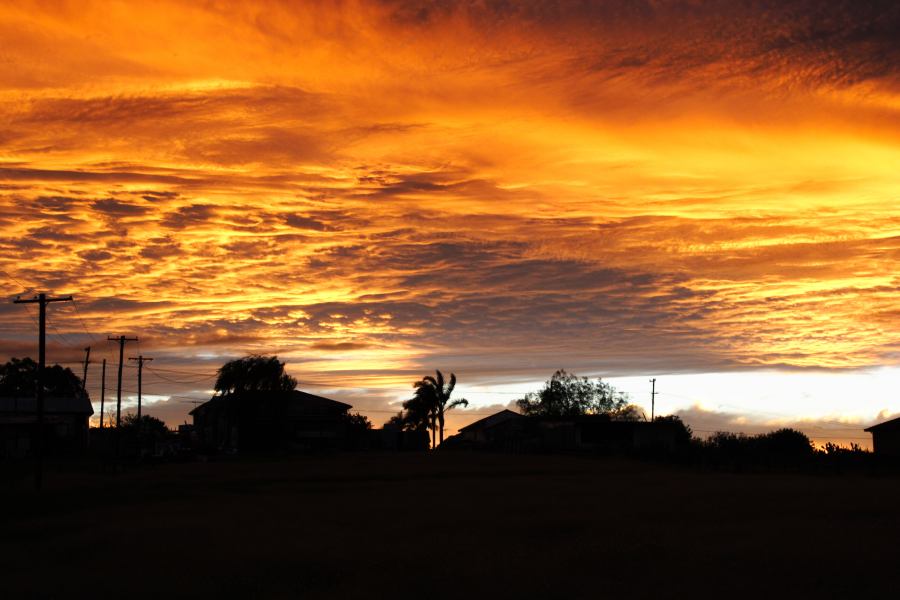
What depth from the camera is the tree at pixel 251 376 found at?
106 meters

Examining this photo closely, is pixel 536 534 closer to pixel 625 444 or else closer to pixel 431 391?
pixel 625 444

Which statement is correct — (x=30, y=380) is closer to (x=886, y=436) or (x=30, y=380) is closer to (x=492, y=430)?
(x=492, y=430)

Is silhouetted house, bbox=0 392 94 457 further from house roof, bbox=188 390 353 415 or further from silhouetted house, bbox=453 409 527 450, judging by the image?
silhouetted house, bbox=453 409 527 450

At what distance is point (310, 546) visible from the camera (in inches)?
834

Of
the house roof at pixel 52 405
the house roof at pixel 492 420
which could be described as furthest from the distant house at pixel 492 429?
the house roof at pixel 52 405

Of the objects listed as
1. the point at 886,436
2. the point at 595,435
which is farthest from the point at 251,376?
the point at 886,436

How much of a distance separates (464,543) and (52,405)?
9011 cm

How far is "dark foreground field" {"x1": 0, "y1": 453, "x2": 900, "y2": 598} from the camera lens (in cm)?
1608

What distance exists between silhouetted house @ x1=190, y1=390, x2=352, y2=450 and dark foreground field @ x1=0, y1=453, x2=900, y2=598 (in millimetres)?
68882

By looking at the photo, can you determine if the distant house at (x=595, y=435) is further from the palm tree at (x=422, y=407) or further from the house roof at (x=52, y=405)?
the house roof at (x=52, y=405)

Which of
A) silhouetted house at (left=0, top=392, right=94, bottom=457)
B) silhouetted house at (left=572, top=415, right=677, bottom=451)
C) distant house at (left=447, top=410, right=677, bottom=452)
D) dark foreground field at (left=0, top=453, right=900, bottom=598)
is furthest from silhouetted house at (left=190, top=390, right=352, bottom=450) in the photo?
dark foreground field at (left=0, top=453, right=900, bottom=598)

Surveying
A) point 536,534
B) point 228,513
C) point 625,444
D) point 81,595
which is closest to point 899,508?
point 536,534

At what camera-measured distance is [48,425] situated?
93750 millimetres

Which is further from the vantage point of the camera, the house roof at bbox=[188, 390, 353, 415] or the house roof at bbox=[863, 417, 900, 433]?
the house roof at bbox=[188, 390, 353, 415]
